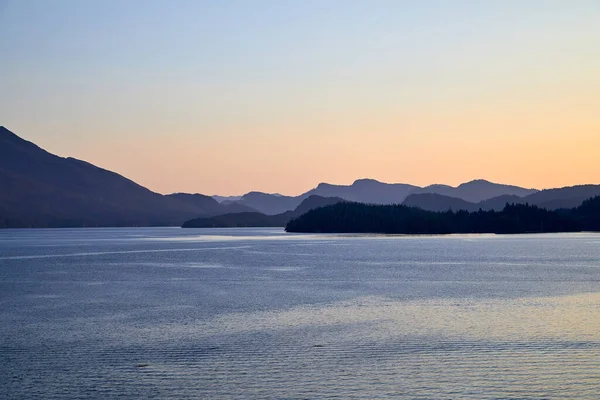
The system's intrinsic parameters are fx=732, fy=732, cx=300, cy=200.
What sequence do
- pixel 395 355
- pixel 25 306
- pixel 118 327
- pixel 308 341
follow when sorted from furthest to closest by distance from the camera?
pixel 25 306
pixel 118 327
pixel 308 341
pixel 395 355

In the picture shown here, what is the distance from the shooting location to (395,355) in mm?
25156

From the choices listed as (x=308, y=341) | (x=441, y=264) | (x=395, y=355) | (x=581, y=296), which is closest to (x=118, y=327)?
(x=308, y=341)

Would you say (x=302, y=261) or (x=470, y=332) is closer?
(x=470, y=332)

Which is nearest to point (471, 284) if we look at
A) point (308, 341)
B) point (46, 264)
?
point (308, 341)

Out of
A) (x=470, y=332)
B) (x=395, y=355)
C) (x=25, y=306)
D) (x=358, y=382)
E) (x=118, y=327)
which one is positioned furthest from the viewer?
(x=25, y=306)

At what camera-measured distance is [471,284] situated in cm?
5244

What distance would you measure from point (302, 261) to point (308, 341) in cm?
5602

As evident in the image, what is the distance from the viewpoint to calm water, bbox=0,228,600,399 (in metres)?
20.9

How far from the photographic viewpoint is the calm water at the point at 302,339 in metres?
20.9

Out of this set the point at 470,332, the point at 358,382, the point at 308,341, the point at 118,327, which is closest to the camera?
the point at 358,382

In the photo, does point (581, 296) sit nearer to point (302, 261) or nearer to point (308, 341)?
point (308, 341)

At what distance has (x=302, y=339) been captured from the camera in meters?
28.5

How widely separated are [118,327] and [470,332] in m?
15.1

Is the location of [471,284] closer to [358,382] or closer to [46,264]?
[358,382]
